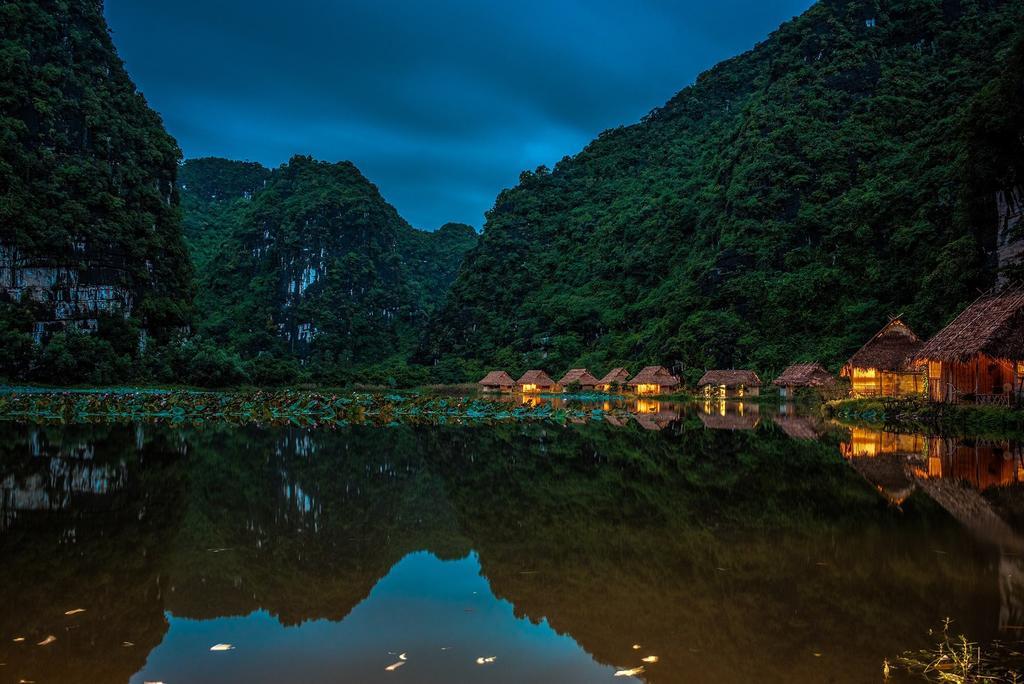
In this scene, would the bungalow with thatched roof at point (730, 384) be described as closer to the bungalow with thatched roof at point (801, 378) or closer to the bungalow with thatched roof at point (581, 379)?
the bungalow with thatched roof at point (801, 378)

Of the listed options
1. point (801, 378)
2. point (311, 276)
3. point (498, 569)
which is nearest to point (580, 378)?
point (801, 378)

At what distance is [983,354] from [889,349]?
14506 millimetres

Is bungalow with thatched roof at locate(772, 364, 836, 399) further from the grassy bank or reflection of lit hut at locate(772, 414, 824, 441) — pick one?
reflection of lit hut at locate(772, 414, 824, 441)

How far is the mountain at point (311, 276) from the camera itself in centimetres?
10369

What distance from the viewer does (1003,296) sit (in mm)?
23188

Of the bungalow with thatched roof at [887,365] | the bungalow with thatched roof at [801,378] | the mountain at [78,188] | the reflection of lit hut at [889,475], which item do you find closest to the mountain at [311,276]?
the mountain at [78,188]

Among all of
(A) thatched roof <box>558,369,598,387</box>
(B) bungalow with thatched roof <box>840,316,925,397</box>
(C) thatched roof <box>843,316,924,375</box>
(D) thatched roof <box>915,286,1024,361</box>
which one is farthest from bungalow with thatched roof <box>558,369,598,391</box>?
(D) thatched roof <box>915,286,1024,361</box>

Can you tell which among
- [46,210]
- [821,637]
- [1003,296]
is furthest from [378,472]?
[46,210]

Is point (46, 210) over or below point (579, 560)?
over

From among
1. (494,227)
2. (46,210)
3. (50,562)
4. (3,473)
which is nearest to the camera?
(50,562)

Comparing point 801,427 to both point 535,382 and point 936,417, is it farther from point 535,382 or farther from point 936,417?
point 535,382

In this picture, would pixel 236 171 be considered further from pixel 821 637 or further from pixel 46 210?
pixel 821 637

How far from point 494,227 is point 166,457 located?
3808 inches

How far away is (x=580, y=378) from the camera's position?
2544 inches
